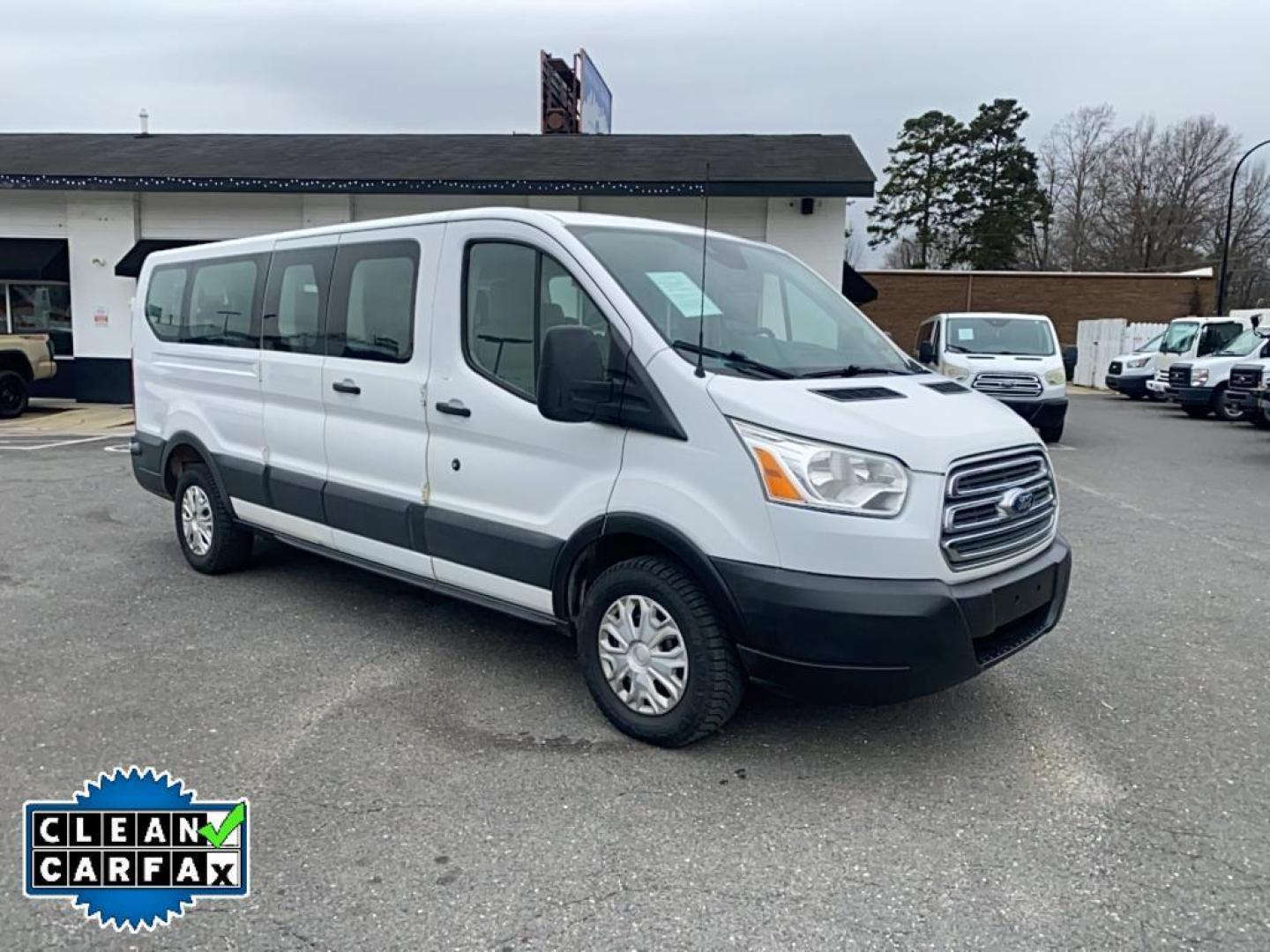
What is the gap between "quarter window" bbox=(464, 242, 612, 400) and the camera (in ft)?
13.2

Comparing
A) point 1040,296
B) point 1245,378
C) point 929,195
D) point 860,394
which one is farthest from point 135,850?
point 929,195

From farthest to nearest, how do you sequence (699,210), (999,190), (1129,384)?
(999,190) < (1129,384) < (699,210)

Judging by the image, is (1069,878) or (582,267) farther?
(582,267)

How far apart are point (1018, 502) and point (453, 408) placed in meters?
2.45

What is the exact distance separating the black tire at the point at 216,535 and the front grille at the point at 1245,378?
55.4 ft

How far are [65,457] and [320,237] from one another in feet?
27.3

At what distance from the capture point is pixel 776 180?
52.1 ft

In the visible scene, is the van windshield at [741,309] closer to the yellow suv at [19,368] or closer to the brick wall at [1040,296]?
the yellow suv at [19,368]

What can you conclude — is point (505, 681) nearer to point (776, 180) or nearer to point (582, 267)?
point (582, 267)

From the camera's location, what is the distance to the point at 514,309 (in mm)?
4242

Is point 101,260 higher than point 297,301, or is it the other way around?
point 101,260

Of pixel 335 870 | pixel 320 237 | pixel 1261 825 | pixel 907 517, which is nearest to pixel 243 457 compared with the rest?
pixel 320 237

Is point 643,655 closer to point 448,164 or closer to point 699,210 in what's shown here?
point 699,210

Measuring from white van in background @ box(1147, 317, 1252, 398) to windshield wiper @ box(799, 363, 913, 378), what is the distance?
60.6 feet
